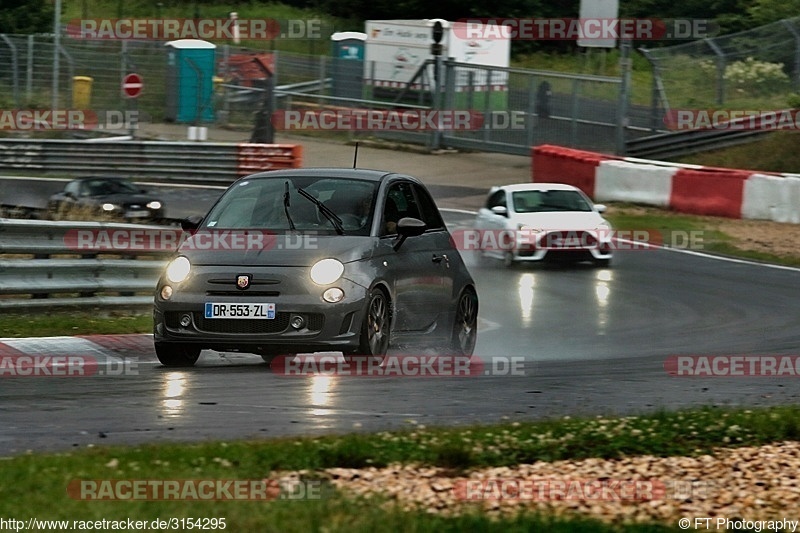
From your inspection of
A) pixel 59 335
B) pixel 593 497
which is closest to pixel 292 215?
pixel 59 335

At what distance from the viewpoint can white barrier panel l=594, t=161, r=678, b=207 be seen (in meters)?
27.8

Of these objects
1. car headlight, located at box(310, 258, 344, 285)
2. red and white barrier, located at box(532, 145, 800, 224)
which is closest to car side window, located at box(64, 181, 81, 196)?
red and white barrier, located at box(532, 145, 800, 224)

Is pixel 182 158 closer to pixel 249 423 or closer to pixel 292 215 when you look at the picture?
pixel 292 215

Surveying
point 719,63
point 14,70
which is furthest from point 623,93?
point 14,70

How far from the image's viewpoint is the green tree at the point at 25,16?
5341 cm

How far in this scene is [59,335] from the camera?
12773 mm

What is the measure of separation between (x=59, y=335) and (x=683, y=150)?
2274 cm

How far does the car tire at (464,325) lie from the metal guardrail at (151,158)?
67.9 ft

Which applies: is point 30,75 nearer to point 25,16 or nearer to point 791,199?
point 25,16

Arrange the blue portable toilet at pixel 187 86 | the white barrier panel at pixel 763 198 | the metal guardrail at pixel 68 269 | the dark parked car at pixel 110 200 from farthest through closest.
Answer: the blue portable toilet at pixel 187 86
the dark parked car at pixel 110 200
the white barrier panel at pixel 763 198
the metal guardrail at pixel 68 269

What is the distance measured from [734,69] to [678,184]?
237 inches

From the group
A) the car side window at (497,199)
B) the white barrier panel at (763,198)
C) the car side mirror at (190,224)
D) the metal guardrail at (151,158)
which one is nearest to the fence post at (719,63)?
the white barrier panel at (763,198)

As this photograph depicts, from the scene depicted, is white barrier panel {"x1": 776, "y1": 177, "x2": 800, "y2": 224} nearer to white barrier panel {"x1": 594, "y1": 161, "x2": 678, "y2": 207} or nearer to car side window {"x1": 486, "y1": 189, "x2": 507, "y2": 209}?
white barrier panel {"x1": 594, "y1": 161, "x2": 678, "y2": 207}

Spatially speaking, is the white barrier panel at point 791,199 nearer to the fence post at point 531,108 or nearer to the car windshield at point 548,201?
the car windshield at point 548,201
